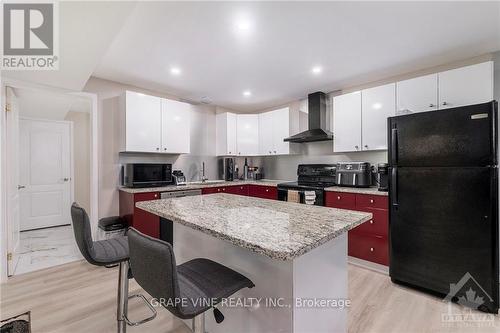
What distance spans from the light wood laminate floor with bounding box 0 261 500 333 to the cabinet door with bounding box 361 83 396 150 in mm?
1615

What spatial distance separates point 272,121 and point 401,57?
2198mm

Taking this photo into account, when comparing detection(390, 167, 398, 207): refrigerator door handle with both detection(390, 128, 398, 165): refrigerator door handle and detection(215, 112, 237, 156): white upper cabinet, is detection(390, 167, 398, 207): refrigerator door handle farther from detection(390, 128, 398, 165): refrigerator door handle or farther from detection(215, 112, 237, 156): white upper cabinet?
detection(215, 112, 237, 156): white upper cabinet

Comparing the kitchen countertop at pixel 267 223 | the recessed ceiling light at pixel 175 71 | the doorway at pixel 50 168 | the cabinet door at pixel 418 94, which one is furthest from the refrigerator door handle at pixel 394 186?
the doorway at pixel 50 168

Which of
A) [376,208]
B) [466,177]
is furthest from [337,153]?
[466,177]

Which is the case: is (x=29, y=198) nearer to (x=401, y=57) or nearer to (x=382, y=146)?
(x=382, y=146)

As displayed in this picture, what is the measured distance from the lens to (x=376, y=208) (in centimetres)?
266

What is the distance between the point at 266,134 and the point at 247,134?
0.38 metres

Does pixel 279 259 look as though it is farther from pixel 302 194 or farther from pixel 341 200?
pixel 302 194

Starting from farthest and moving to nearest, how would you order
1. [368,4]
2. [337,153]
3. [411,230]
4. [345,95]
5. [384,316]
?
[337,153]
[345,95]
[411,230]
[384,316]
[368,4]

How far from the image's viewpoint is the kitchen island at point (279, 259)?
1007mm

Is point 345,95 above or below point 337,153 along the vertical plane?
above
